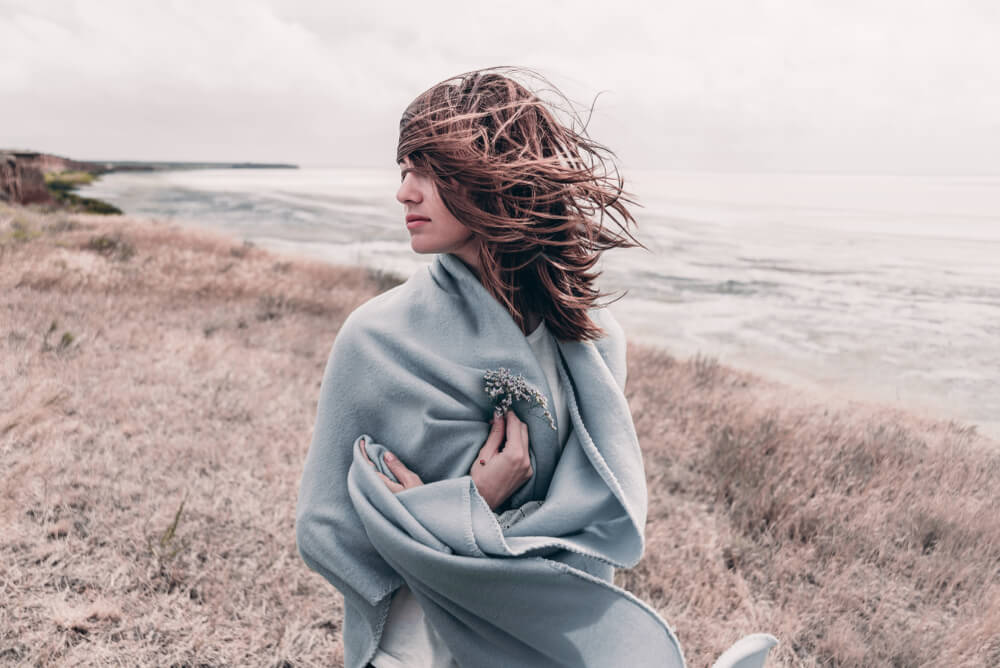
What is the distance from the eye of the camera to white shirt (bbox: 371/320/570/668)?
1511 mm

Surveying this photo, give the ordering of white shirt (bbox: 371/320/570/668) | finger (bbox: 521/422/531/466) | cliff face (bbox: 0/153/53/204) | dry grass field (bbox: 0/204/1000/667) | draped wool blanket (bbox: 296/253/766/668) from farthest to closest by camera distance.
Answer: cliff face (bbox: 0/153/53/204) → dry grass field (bbox: 0/204/1000/667) → white shirt (bbox: 371/320/570/668) → finger (bbox: 521/422/531/466) → draped wool blanket (bbox: 296/253/766/668)

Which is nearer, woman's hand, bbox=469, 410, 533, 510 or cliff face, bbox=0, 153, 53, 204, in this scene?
woman's hand, bbox=469, 410, 533, 510

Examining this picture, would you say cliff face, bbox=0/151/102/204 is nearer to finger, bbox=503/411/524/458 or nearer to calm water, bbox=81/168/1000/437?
calm water, bbox=81/168/1000/437

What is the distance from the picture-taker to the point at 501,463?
1363 mm

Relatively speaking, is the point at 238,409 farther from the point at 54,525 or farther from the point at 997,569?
the point at 997,569

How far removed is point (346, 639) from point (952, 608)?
3.64 meters

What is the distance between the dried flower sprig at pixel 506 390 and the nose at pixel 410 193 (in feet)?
1.46

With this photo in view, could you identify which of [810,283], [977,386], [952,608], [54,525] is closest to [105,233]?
[54,525]

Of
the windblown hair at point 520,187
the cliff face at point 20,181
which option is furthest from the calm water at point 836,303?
the cliff face at point 20,181

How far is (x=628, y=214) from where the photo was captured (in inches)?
64.4

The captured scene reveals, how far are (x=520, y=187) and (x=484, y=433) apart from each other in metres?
0.60

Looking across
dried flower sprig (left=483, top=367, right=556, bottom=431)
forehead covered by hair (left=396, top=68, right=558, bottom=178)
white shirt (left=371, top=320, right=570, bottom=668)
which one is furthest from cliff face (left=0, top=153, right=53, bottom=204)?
dried flower sprig (left=483, top=367, right=556, bottom=431)

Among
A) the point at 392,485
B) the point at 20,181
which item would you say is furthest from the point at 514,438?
the point at 20,181

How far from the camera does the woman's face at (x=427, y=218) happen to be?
4.60 ft
